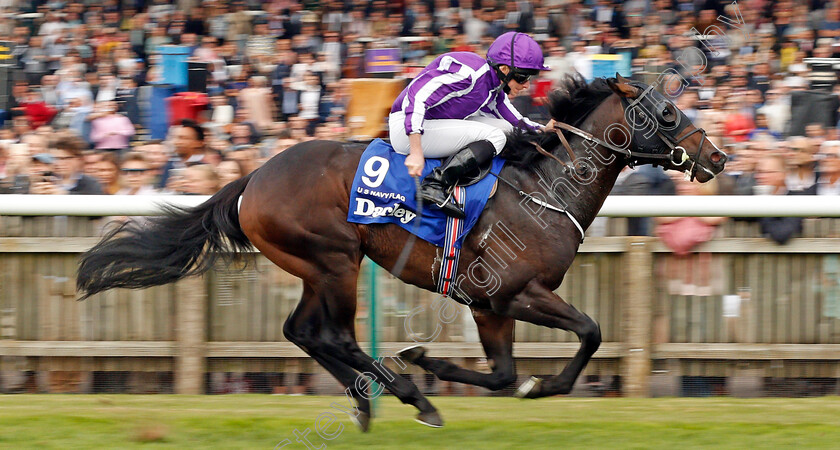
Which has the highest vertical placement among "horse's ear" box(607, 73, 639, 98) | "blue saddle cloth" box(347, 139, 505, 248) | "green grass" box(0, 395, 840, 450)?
"horse's ear" box(607, 73, 639, 98)

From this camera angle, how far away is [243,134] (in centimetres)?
787

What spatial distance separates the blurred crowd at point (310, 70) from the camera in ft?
23.0

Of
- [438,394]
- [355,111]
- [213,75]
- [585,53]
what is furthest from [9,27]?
[438,394]

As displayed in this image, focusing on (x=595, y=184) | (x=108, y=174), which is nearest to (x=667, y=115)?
(x=595, y=184)

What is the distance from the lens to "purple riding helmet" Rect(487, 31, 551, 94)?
181 inches

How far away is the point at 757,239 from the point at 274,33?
5.52m

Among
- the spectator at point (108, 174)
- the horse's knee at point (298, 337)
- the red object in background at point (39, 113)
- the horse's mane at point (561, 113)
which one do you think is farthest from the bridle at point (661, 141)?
the red object in background at point (39, 113)

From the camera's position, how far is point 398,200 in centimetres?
466

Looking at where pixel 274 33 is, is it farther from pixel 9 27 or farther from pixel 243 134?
pixel 9 27

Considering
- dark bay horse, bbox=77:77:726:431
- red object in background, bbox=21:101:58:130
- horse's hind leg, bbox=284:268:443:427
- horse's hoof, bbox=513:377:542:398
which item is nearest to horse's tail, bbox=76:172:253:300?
dark bay horse, bbox=77:77:726:431

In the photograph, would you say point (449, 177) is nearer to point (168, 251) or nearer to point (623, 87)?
point (623, 87)

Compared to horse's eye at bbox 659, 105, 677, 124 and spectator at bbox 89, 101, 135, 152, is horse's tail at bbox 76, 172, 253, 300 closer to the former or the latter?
horse's eye at bbox 659, 105, 677, 124

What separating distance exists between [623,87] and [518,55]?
536mm

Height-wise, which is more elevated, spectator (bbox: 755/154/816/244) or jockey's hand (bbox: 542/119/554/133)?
jockey's hand (bbox: 542/119/554/133)
